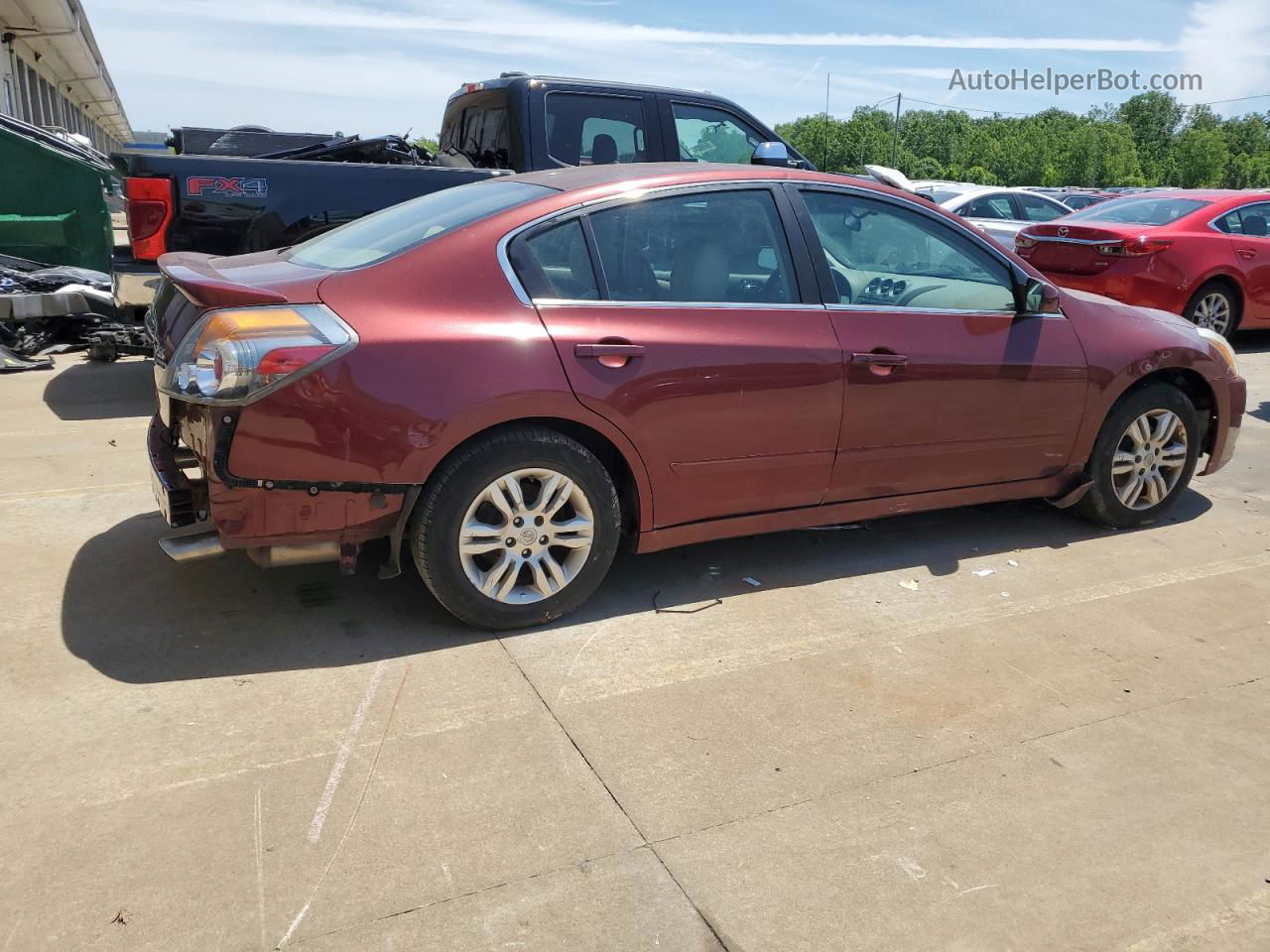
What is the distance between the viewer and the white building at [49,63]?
23.9m

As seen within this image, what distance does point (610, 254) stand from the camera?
3.87 meters

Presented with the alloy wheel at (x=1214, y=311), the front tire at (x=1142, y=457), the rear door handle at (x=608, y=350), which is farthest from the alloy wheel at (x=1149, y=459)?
the alloy wheel at (x=1214, y=311)

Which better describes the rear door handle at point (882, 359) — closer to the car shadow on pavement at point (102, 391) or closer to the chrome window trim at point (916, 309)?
the chrome window trim at point (916, 309)

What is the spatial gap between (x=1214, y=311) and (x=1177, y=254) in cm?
95

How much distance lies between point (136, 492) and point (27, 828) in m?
2.73

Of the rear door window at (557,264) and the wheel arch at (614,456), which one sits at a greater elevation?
the rear door window at (557,264)

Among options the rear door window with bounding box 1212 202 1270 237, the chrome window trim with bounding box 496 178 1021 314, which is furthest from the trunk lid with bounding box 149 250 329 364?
the rear door window with bounding box 1212 202 1270 237

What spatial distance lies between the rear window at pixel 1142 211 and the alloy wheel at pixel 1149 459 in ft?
19.5

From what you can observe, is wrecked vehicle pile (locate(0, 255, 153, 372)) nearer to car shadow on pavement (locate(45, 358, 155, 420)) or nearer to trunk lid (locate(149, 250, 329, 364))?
car shadow on pavement (locate(45, 358, 155, 420))

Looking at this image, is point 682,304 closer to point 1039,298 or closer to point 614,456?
point 614,456

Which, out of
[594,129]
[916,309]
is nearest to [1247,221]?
[594,129]

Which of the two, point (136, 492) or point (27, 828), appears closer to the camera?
point (27, 828)

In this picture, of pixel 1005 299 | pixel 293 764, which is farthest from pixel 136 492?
pixel 1005 299

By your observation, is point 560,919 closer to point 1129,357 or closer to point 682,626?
point 682,626
